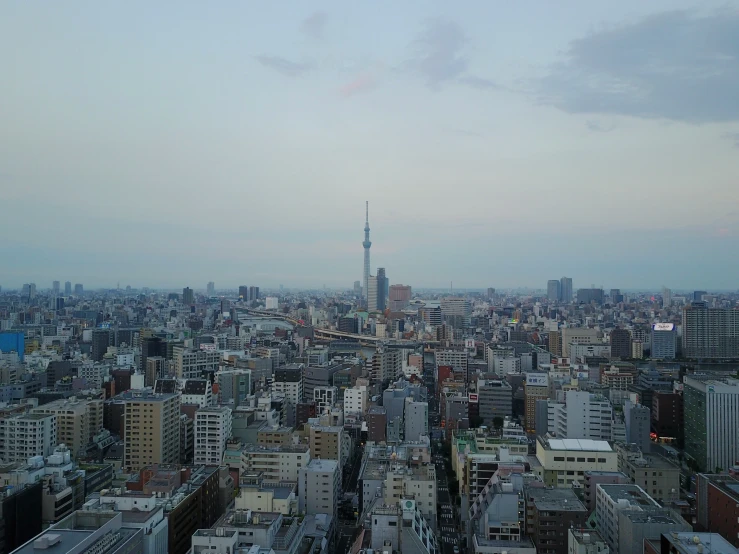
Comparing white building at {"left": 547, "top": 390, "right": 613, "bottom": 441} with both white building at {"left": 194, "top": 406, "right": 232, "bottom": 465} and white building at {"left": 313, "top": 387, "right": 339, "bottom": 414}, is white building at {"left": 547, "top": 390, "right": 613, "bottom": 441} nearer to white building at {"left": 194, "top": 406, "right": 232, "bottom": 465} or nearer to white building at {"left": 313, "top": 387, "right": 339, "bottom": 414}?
white building at {"left": 313, "top": 387, "right": 339, "bottom": 414}

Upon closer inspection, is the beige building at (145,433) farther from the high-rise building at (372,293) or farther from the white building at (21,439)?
the high-rise building at (372,293)

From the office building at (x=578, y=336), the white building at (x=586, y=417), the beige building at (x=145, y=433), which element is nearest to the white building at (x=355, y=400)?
the white building at (x=586, y=417)

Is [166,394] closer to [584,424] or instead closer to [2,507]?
[2,507]

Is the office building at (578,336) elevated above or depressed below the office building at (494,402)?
above

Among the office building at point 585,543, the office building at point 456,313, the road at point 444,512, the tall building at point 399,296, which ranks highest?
the tall building at point 399,296

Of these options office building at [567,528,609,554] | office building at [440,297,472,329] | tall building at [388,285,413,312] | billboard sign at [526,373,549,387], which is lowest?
office building at [567,528,609,554]

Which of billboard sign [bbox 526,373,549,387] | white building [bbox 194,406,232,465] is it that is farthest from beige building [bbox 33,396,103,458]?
billboard sign [bbox 526,373,549,387]
